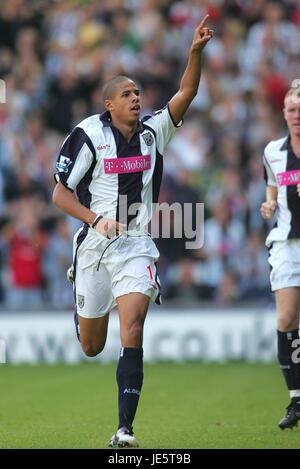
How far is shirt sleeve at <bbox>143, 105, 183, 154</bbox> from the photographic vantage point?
27.2 feet

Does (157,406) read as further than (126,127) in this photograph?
Yes

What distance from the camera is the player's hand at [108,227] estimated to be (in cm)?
767

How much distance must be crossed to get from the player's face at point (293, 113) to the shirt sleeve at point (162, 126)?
3.46 feet

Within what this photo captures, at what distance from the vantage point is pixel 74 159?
7.96 m

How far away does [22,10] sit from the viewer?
738 inches

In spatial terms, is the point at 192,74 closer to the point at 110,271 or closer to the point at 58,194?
the point at 58,194

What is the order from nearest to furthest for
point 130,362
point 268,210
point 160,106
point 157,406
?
point 130,362
point 268,210
point 157,406
point 160,106

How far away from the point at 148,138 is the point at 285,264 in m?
1.63

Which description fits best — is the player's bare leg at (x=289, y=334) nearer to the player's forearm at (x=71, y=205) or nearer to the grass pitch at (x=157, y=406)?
the grass pitch at (x=157, y=406)

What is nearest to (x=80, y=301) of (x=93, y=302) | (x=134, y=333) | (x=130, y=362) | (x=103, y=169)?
(x=93, y=302)

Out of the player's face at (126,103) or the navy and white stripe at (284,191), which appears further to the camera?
the navy and white stripe at (284,191)

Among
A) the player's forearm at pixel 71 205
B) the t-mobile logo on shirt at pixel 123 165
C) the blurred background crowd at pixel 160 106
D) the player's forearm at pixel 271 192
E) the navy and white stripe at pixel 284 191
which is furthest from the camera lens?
the blurred background crowd at pixel 160 106

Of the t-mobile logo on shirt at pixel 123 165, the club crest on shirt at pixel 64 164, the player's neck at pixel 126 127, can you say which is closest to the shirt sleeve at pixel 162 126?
the player's neck at pixel 126 127

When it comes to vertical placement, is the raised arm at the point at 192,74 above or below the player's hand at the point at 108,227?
above
